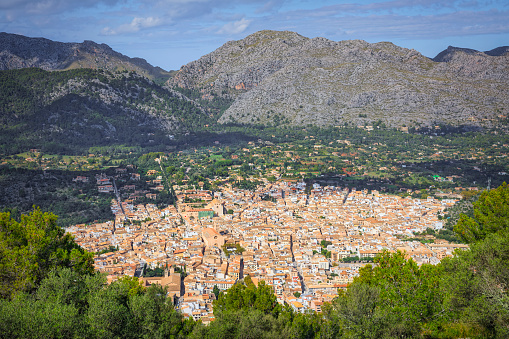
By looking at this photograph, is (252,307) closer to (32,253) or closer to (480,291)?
(480,291)

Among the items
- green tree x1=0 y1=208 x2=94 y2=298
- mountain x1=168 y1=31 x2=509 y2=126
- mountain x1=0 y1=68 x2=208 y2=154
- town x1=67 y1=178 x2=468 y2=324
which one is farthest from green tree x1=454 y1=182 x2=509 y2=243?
mountain x1=168 y1=31 x2=509 y2=126

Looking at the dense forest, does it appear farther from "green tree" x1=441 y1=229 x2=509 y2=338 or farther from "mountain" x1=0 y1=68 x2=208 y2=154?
"mountain" x1=0 y1=68 x2=208 y2=154

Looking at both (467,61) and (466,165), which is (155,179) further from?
(467,61)

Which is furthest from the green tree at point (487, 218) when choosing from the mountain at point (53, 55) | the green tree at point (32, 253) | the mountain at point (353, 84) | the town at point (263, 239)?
the mountain at point (53, 55)

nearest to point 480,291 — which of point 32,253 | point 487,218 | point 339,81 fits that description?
point 487,218

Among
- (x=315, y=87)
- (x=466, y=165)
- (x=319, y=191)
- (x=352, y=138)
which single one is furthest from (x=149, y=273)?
(x=315, y=87)
